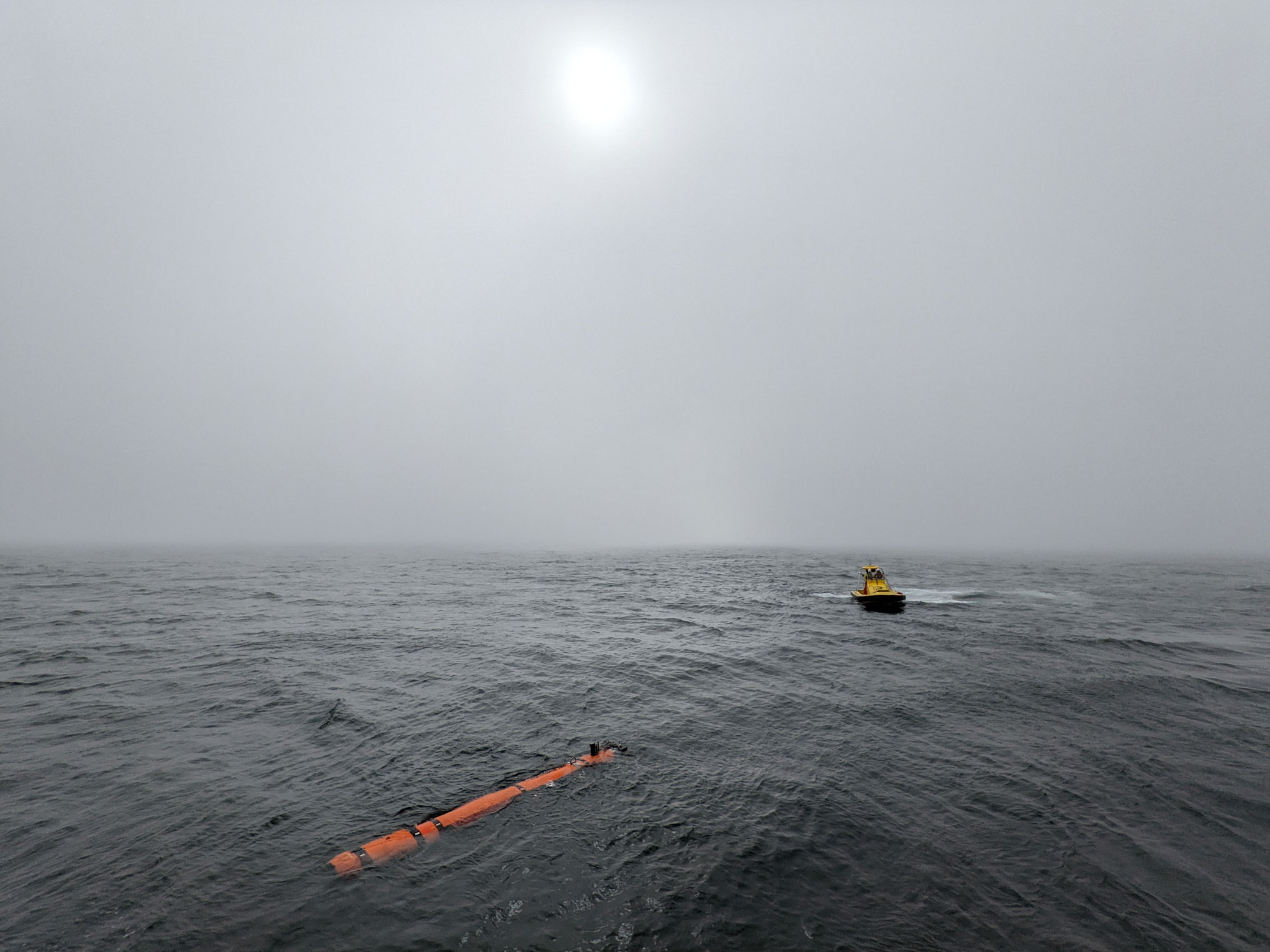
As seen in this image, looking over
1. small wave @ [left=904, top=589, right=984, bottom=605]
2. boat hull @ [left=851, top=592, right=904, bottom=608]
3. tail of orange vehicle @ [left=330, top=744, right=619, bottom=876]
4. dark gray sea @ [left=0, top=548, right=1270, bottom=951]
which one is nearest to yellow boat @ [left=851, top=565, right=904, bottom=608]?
boat hull @ [left=851, top=592, right=904, bottom=608]

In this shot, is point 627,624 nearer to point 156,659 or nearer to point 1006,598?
point 156,659

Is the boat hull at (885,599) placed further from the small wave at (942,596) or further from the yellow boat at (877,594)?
the small wave at (942,596)

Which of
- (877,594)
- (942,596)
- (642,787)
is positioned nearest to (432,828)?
(642,787)

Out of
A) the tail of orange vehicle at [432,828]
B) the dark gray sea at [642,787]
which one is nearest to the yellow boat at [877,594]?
the dark gray sea at [642,787]

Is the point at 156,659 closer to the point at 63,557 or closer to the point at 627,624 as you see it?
the point at 627,624

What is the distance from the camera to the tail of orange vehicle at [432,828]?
10305mm

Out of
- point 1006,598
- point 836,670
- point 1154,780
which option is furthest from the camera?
point 1006,598

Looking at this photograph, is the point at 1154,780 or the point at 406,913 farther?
the point at 1154,780

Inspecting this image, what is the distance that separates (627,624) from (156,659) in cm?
2577

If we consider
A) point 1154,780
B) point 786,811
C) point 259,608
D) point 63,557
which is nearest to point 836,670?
point 1154,780

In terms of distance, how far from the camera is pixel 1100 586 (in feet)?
194

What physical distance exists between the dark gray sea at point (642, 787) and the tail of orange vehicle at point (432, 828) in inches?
11.2

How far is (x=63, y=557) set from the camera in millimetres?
87562

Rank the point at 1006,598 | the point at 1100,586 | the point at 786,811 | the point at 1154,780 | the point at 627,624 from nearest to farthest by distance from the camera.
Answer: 1. the point at 786,811
2. the point at 1154,780
3. the point at 627,624
4. the point at 1006,598
5. the point at 1100,586
